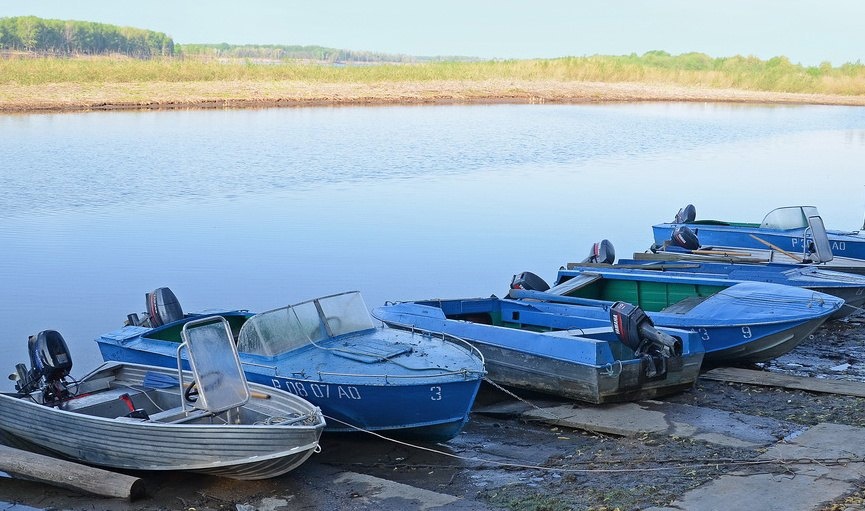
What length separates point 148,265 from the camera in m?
20.8

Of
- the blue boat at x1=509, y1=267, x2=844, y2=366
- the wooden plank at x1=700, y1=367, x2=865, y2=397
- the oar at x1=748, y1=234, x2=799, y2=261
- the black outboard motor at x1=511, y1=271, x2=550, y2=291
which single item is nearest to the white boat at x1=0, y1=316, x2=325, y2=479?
the blue boat at x1=509, y1=267, x2=844, y2=366

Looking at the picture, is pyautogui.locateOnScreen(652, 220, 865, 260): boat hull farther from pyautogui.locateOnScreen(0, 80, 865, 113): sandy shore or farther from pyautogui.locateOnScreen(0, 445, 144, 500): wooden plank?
pyautogui.locateOnScreen(0, 80, 865, 113): sandy shore

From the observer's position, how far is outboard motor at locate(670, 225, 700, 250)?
18.0 metres

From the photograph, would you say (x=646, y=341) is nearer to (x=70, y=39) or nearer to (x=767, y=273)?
(x=767, y=273)

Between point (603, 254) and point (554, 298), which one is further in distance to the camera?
point (603, 254)

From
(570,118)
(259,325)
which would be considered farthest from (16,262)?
(570,118)

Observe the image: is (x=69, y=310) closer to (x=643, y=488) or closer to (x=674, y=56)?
(x=643, y=488)

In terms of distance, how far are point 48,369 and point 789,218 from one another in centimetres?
1318

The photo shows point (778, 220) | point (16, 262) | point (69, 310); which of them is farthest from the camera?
point (16, 262)

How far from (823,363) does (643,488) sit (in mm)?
5980

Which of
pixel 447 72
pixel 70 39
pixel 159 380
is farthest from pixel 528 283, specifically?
pixel 70 39

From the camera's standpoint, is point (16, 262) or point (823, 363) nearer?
point (823, 363)

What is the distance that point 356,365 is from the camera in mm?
10422

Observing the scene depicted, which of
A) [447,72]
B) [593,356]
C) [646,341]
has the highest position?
[447,72]
